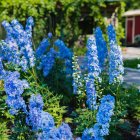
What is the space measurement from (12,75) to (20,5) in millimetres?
12239

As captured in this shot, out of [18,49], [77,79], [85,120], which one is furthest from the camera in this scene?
[18,49]

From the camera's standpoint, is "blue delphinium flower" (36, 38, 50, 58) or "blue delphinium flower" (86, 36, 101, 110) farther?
"blue delphinium flower" (36, 38, 50, 58)

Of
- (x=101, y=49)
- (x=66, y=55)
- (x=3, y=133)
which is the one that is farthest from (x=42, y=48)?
(x=3, y=133)

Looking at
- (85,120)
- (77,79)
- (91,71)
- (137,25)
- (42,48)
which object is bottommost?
(137,25)

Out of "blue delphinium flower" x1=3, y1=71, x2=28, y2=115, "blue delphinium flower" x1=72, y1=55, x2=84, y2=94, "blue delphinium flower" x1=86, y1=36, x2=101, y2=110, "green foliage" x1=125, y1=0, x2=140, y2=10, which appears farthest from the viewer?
"green foliage" x1=125, y1=0, x2=140, y2=10

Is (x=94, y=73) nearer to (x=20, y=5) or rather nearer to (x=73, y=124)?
(x=73, y=124)

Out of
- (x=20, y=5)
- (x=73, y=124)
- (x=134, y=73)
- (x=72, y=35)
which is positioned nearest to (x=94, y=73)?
(x=73, y=124)

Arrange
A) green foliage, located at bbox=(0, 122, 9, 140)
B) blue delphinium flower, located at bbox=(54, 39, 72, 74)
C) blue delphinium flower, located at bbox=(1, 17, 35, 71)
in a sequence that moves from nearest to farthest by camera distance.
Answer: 1. green foliage, located at bbox=(0, 122, 9, 140)
2. blue delphinium flower, located at bbox=(1, 17, 35, 71)
3. blue delphinium flower, located at bbox=(54, 39, 72, 74)

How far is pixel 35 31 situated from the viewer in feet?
57.9

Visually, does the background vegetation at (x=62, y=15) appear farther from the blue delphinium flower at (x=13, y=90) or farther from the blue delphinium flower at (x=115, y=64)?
the blue delphinium flower at (x=13, y=90)

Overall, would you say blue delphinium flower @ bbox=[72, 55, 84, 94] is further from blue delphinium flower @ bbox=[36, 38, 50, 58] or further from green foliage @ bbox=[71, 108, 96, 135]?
blue delphinium flower @ bbox=[36, 38, 50, 58]

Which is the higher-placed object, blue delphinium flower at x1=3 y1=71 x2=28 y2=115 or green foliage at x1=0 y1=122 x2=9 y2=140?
blue delphinium flower at x1=3 y1=71 x2=28 y2=115

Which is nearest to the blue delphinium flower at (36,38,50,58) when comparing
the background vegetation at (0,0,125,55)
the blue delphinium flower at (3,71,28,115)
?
the blue delphinium flower at (3,71,28,115)

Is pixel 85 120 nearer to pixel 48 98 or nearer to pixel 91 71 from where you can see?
pixel 91 71
